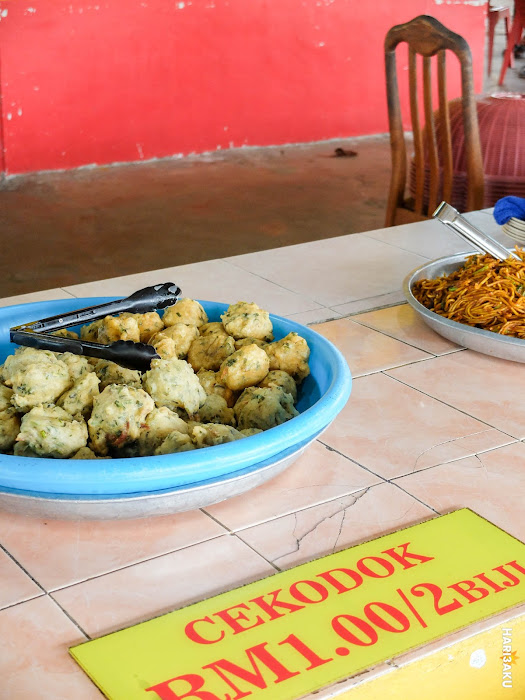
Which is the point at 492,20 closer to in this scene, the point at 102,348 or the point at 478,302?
the point at 478,302

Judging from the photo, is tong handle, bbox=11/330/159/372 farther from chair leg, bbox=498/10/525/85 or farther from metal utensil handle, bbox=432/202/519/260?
chair leg, bbox=498/10/525/85

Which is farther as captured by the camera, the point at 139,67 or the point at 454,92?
the point at 454,92

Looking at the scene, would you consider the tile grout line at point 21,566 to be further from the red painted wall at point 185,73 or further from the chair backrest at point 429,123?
the red painted wall at point 185,73

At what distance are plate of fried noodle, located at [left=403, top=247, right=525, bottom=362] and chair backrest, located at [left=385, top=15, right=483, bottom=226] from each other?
127 centimetres

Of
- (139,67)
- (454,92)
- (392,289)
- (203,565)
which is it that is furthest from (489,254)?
(454,92)

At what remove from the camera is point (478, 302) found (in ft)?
4.11

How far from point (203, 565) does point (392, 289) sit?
0.85 meters

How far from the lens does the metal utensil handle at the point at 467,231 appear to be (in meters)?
1.29

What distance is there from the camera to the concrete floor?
13.1 ft

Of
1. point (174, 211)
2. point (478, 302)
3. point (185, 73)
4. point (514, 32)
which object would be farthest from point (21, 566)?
point (514, 32)

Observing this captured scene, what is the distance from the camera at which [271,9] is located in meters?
5.60

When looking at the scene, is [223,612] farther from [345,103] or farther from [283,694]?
[345,103]

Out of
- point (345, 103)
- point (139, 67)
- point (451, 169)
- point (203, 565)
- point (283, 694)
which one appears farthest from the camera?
point (345, 103)

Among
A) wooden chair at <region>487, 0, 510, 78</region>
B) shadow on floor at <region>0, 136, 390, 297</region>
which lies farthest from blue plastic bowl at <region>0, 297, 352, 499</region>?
wooden chair at <region>487, 0, 510, 78</region>
